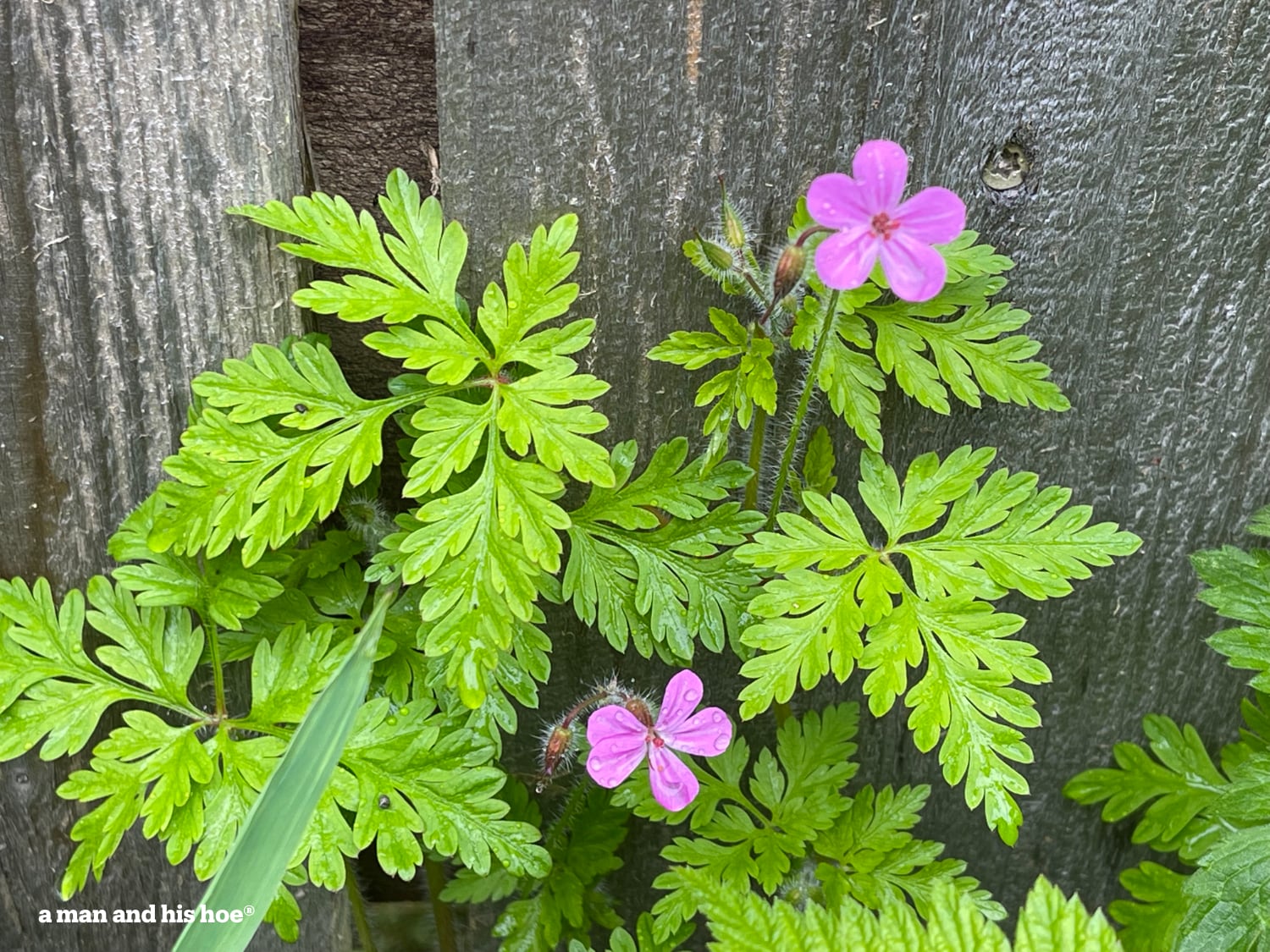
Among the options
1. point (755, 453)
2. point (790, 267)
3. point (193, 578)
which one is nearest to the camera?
point (790, 267)

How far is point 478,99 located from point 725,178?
15.0 inches

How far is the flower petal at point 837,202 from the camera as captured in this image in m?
1.11

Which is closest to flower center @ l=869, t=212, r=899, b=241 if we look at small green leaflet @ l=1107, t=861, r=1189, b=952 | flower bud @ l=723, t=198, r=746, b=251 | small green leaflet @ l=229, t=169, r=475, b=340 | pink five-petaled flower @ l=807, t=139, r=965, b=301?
pink five-petaled flower @ l=807, t=139, r=965, b=301

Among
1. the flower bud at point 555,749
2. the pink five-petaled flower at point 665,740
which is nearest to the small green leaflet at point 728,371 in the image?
the pink five-petaled flower at point 665,740

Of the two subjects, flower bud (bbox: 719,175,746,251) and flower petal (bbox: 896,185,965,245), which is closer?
flower petal (bbox: 896,185,965,245)

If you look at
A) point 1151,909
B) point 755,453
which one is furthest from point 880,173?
point 1151,909

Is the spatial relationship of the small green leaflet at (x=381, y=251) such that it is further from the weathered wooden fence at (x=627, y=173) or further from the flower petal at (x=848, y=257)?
the flower petal at (x=848, y=257)

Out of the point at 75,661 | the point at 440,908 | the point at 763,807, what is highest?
the point at 75,661

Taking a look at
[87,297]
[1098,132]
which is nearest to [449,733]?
[87,297]

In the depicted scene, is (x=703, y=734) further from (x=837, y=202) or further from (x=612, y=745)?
(x=837, y=202)

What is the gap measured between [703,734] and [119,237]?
44.4 inches

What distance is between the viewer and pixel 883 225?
45.6 inches

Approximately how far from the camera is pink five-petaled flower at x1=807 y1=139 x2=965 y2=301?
1118 mm

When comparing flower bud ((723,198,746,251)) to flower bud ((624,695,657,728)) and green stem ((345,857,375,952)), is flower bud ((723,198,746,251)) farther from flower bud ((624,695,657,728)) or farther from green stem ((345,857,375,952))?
green stem ((345,857,375,952))
